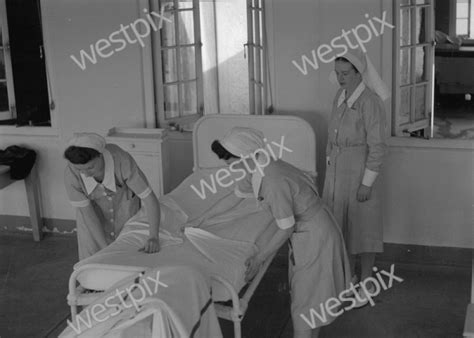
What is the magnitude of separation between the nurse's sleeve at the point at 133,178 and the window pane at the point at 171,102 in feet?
5.63

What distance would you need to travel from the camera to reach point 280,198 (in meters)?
3.38

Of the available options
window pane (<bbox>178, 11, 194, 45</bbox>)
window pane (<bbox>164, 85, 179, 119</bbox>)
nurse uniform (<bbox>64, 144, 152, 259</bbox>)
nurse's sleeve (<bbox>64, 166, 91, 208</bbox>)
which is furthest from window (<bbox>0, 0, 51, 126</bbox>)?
nurse's sleeve (<bbox>64, 166, 91, 208</bbox>)

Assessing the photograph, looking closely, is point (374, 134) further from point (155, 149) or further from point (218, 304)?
point (155, 149)

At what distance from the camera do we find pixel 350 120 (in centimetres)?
430

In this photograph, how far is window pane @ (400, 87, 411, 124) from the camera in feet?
16.5

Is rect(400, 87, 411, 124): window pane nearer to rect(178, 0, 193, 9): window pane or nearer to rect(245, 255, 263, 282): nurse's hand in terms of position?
rect(178, 0, 193, 9): window pane

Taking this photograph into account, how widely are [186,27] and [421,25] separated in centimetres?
161

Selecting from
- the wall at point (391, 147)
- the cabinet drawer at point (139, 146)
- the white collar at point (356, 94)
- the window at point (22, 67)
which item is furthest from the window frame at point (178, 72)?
the white collar at point (356, 94)

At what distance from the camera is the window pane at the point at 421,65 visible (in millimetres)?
5062

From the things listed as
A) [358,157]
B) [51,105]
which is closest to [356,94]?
[358,157]

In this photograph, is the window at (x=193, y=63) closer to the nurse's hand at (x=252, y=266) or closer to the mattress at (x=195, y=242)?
the mattress at (x=195, y=242)

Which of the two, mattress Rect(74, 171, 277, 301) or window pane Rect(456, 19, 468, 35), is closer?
mattress Rect(74, 171, 277, 301)

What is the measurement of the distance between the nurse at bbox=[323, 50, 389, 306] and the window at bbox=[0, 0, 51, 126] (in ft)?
8.01

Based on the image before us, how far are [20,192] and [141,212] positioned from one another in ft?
6.98
